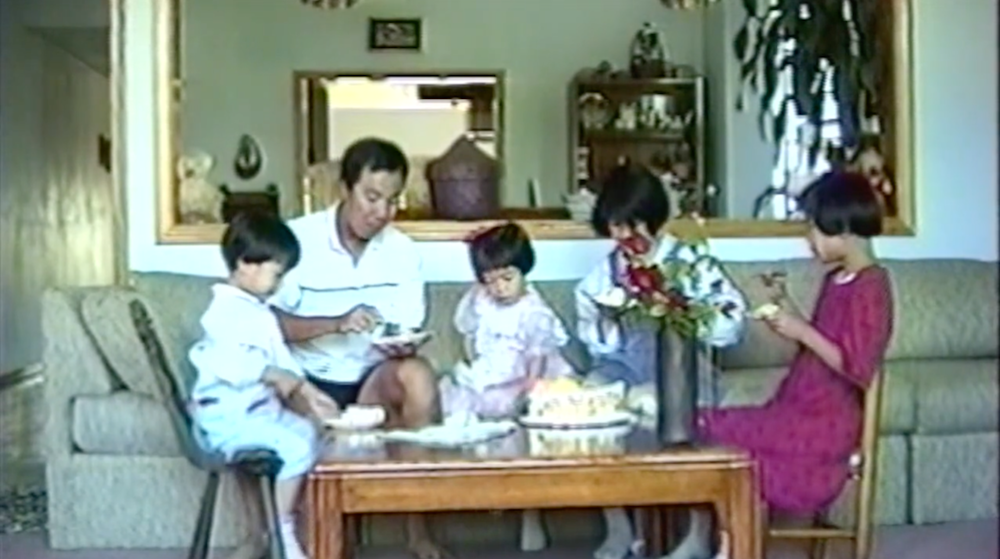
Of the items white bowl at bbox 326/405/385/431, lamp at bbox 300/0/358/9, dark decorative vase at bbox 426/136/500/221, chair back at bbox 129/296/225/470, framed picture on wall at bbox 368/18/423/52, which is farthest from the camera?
framed picture on wall at bbox 368/18/423/52

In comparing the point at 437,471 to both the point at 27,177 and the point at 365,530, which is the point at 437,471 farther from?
the point at 27,177

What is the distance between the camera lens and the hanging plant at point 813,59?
5367 millimetres

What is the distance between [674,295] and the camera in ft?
10.3

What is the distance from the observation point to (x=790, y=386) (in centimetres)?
357

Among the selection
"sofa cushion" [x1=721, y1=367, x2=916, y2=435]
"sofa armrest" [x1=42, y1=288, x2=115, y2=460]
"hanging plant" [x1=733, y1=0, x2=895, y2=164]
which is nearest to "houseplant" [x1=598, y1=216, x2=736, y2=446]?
"sofa cushion" [x1=721, y1=367, x2=916, y2=435]

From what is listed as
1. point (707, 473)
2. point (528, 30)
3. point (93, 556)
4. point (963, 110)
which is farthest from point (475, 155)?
point (707, 473)

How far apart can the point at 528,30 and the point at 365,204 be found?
2.27 metres

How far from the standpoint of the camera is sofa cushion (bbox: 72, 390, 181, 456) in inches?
163

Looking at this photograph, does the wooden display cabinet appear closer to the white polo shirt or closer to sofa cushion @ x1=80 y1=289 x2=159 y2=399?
the white polo shirt

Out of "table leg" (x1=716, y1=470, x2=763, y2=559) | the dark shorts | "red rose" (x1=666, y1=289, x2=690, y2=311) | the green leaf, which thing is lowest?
"table leg" (x1=716, y1=470, x2=763, y2=559)

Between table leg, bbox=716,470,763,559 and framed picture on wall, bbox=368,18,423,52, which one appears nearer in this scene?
table leg, bbox=716,470,763,559

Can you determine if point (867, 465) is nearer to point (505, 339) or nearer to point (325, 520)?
point (505, 339)

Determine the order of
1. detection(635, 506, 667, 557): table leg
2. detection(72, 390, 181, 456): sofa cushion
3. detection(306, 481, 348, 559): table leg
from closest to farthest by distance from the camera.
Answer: detection(306, 481, 348, 559): table leg → detection(635, 506, 667, 557): table leg → detection(72, 390, 181, 456): sofa cushion

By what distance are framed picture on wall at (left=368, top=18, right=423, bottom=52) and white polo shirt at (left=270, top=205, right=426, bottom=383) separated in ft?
6.61
